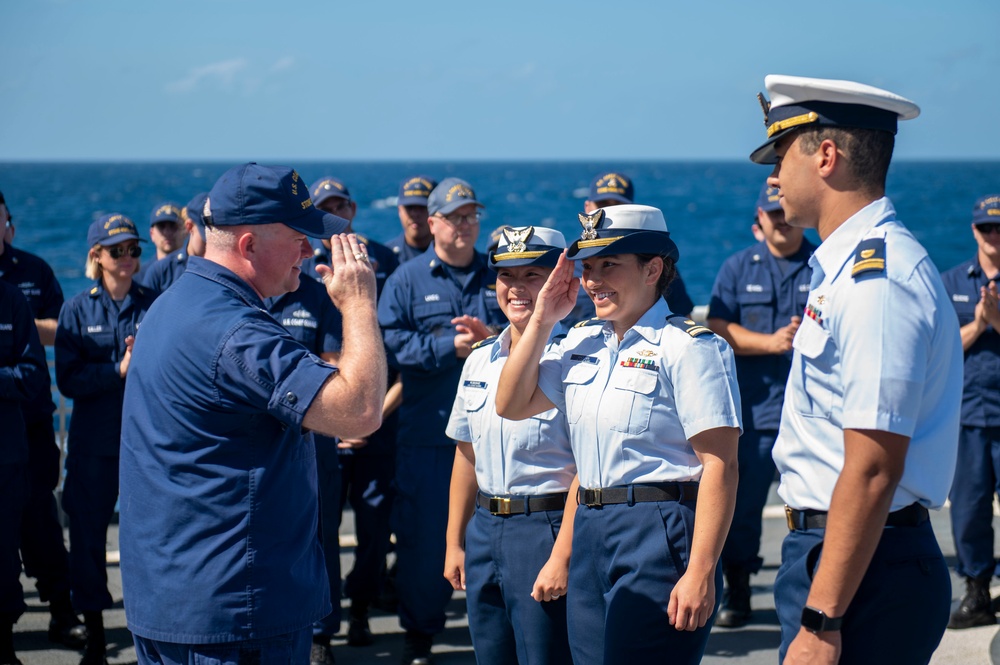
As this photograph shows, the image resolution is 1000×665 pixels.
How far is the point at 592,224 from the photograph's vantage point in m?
3.66

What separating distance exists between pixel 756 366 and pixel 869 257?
13.6 feet

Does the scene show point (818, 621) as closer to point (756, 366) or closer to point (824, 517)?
point (824, 517)

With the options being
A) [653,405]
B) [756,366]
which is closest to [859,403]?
[653,405]

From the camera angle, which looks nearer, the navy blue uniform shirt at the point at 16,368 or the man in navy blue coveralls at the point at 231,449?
the man in navy blue coveralls at the point at 231,449

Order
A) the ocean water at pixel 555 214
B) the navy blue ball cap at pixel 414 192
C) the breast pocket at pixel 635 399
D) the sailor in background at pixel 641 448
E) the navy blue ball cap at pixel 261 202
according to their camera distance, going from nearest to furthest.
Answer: the navy blue ball cap at pixel 261 202, the sailor in background at pixel 641 448, the breast pocket at pixel 635 399, the navy blue ball cap at pixel 414 192, the ocean water at pixel 555 214

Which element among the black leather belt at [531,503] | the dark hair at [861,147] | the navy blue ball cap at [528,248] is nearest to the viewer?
the dark hair at [861,147]

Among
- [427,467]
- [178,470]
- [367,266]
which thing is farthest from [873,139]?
[427,467]

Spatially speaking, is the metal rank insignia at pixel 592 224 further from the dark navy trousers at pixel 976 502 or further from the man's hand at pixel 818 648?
the dark navy trousers at pixel 976 502

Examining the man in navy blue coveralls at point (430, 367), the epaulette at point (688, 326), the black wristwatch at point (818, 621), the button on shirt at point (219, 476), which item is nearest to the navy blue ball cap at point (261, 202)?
the button on shirt at point (219, 476)

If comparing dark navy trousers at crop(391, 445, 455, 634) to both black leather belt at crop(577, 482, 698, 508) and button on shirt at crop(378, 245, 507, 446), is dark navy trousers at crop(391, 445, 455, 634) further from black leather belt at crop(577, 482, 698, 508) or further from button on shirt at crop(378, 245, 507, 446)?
black leather belt at crop(577, 482, 698, 508)

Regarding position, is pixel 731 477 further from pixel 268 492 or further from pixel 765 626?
pixel 765 626

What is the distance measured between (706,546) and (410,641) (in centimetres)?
283

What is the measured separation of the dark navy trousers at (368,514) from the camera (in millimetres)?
6102

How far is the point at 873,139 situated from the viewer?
8.63 feet
